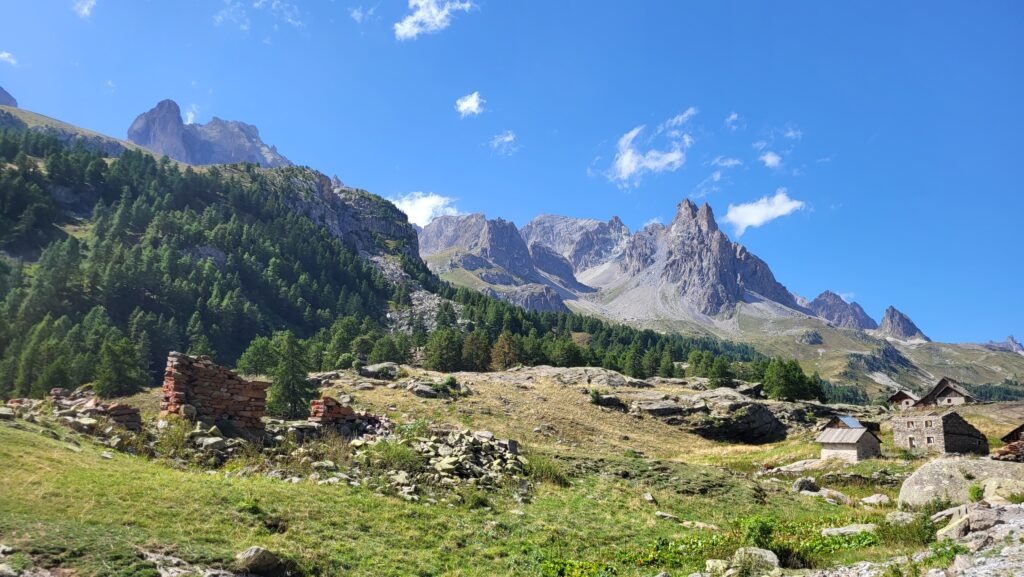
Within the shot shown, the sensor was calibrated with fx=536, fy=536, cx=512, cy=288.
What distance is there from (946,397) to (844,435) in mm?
61010

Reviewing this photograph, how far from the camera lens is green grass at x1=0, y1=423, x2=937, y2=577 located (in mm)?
10391

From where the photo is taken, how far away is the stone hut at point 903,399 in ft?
309

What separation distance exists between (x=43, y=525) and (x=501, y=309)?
151009 mm

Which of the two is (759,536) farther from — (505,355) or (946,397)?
(946,397)

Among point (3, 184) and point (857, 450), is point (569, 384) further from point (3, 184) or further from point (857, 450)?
point (3, 184)

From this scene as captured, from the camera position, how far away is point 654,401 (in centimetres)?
6869

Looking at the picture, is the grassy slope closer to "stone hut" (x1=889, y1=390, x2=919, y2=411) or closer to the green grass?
the green grass

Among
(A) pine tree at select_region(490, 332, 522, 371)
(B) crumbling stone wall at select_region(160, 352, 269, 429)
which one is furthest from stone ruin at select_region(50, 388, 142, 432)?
(A) pine tree at select_region(490, 332, 522, 371)

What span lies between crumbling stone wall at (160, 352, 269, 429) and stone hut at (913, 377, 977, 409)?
326 feet

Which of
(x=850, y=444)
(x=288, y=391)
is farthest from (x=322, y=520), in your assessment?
(x=850, y=444)

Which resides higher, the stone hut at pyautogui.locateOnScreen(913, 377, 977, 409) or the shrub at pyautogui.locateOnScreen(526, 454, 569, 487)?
the stone hut at pyautogui.locateOnScreen(913, 377, 977, 409)

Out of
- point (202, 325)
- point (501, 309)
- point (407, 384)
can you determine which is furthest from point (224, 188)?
point (407, 384)

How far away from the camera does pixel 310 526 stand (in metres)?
13.0

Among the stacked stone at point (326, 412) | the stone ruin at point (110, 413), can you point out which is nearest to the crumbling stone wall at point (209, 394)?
the stone ruin at point (110, 413)
